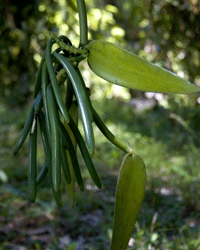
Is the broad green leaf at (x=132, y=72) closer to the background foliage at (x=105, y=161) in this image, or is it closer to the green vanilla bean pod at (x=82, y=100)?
the green vanilla bean pod at (x=82, y=100)

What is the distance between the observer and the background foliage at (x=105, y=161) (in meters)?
1.32

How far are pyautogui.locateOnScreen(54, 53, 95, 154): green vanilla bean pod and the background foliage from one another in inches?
26.7

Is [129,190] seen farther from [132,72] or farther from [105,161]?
[105,161]

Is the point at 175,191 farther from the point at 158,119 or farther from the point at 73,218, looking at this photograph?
the point at 158,119

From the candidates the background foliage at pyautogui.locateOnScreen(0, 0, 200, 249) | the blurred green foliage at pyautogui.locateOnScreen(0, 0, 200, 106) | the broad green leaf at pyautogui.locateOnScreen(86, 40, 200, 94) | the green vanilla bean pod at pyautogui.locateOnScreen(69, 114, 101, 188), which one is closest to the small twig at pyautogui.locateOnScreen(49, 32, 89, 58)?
the broad green leaf at pyautogui.locateOnScreen(86, 40, 200, 94)

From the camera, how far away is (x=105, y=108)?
3791 mm

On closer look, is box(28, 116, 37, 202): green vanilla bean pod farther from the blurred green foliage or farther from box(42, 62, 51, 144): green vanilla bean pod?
the blurred green foliage

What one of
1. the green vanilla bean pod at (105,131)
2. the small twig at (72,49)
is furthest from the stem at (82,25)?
the green vanilla bean pod at (105,131)

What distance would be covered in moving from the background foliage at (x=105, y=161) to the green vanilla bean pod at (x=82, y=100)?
68 centimetres

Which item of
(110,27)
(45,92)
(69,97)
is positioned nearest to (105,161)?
(110,27)

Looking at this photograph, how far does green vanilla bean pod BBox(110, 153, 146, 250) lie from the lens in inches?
21.5

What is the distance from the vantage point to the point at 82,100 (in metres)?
0.49

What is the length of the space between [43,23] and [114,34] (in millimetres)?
371

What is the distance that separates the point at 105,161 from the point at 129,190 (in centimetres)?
166
